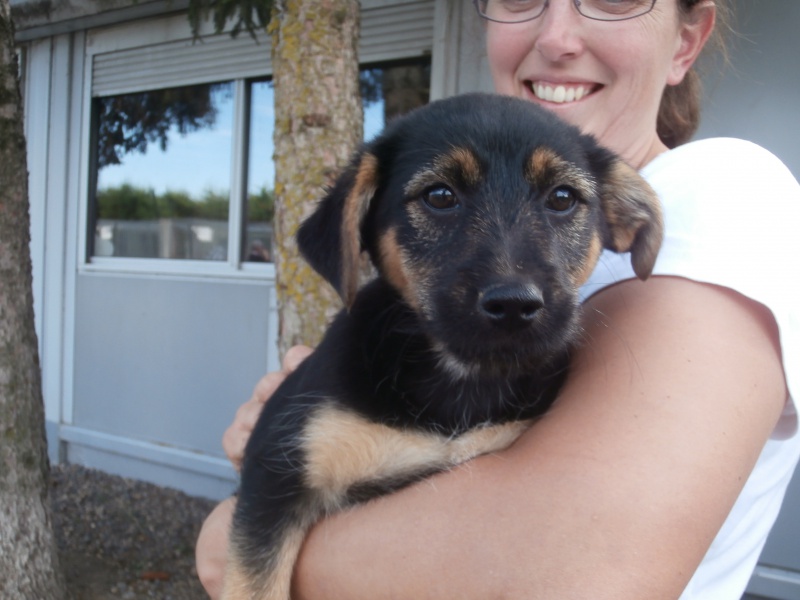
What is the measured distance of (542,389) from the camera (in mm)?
1729

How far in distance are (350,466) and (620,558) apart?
0.69 metres

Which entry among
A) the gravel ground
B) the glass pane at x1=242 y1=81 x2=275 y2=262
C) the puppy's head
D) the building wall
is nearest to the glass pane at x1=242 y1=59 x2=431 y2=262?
the glass pane at x1=242 y1=81 x2=275 y2=262

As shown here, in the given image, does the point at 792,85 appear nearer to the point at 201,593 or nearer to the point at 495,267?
the point at 495,267

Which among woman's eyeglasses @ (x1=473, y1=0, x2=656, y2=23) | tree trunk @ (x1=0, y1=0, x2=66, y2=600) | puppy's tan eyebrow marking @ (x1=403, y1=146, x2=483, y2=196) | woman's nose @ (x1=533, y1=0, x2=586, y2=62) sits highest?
woman's eyeglasses @ (x1=473, y1=0, x2=656, y2=23)

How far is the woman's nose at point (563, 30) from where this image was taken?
1.96 meters

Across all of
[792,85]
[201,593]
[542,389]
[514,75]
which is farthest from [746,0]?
[201,593]

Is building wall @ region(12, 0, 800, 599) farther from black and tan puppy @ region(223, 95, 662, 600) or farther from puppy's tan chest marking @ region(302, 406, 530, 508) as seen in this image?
puppy's tan chest marking @ region(302, 406, 530, 508)

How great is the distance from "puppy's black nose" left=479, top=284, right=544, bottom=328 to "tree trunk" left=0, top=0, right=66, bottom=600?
131 inches

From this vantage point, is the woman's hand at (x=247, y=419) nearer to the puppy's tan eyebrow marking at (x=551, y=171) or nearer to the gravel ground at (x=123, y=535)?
the puppy's tan eyebrow marking at (x=551, y=171)

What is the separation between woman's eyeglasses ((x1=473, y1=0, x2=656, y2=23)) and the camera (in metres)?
1.92

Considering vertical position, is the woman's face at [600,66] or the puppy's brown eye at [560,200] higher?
the woman's face at [600,66]

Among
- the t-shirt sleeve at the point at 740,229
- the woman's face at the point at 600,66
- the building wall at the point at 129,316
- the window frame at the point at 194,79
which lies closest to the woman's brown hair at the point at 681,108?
the woman's face at the point at 600,66

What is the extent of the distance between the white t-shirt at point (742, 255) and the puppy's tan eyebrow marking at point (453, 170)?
1.44ft

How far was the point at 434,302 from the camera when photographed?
1.62 m
